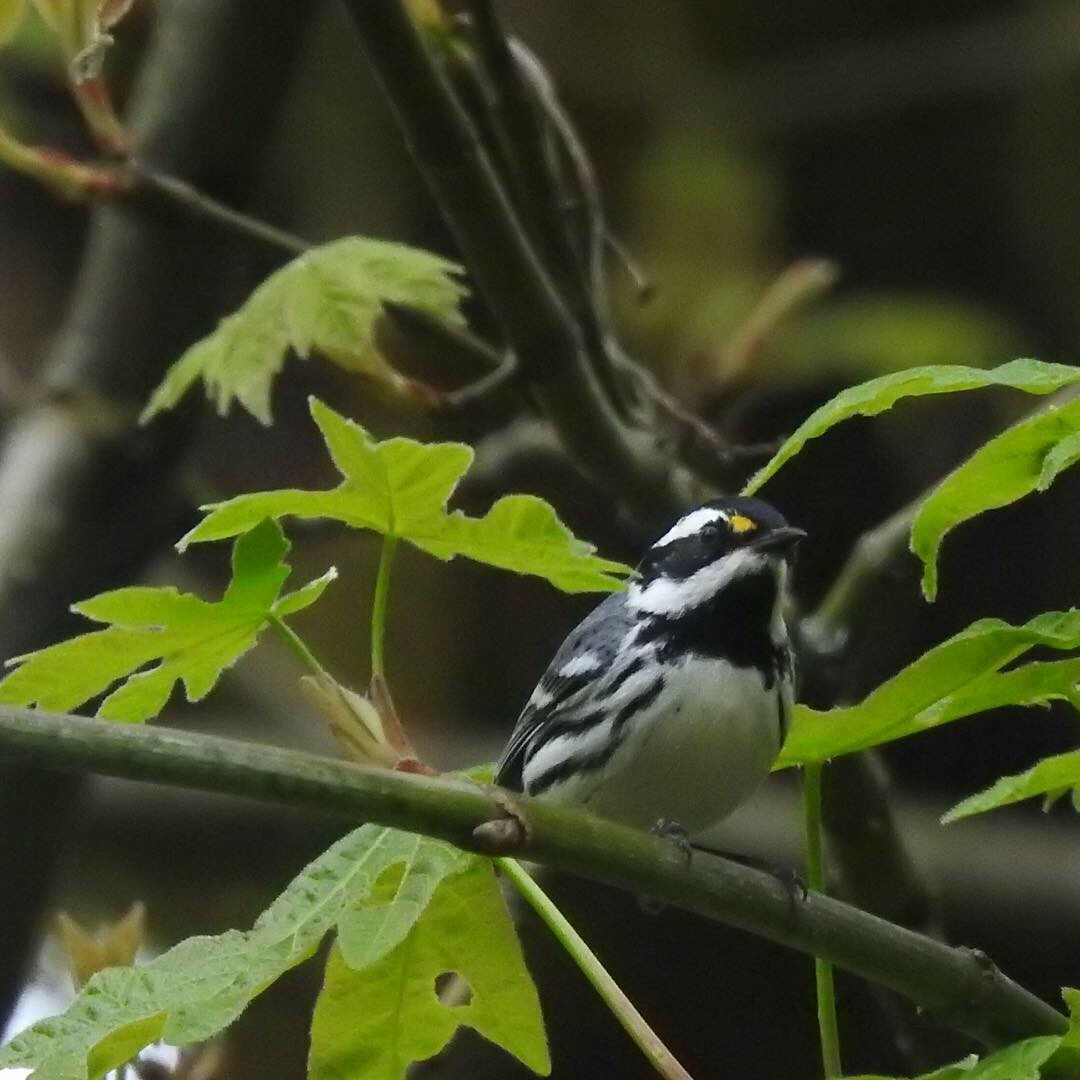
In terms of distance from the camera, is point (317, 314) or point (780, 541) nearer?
point (317, 314)

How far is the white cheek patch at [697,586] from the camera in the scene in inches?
58.4

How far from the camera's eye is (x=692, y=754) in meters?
1.34

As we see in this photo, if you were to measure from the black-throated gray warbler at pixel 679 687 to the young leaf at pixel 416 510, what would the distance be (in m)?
0.52

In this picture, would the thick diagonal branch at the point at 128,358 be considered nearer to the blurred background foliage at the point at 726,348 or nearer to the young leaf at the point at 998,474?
the blurred background foliage at the point at 726,348

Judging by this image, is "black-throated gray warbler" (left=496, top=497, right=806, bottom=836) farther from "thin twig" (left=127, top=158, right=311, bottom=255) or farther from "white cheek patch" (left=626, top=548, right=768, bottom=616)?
"thin twig" (left=127, top=158, right=311, bottom=255)

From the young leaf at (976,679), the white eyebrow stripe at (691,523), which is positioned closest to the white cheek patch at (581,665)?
the white eyebrow stripe at (691,523)

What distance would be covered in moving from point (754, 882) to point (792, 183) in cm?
195

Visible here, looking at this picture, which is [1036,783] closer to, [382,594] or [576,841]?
[576,841]

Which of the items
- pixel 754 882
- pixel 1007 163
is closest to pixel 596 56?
pixel 1007 163

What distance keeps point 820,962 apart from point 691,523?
0.67m

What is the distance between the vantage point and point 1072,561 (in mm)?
2338

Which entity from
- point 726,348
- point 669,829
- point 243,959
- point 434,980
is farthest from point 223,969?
point 726,348

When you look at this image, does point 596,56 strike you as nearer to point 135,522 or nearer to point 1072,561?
point 1072,561

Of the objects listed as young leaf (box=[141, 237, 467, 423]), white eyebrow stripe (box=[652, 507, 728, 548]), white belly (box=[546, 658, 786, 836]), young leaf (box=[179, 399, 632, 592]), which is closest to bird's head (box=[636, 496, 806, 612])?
white eyebrow stripe (box=[652, 507, 728, 548])
